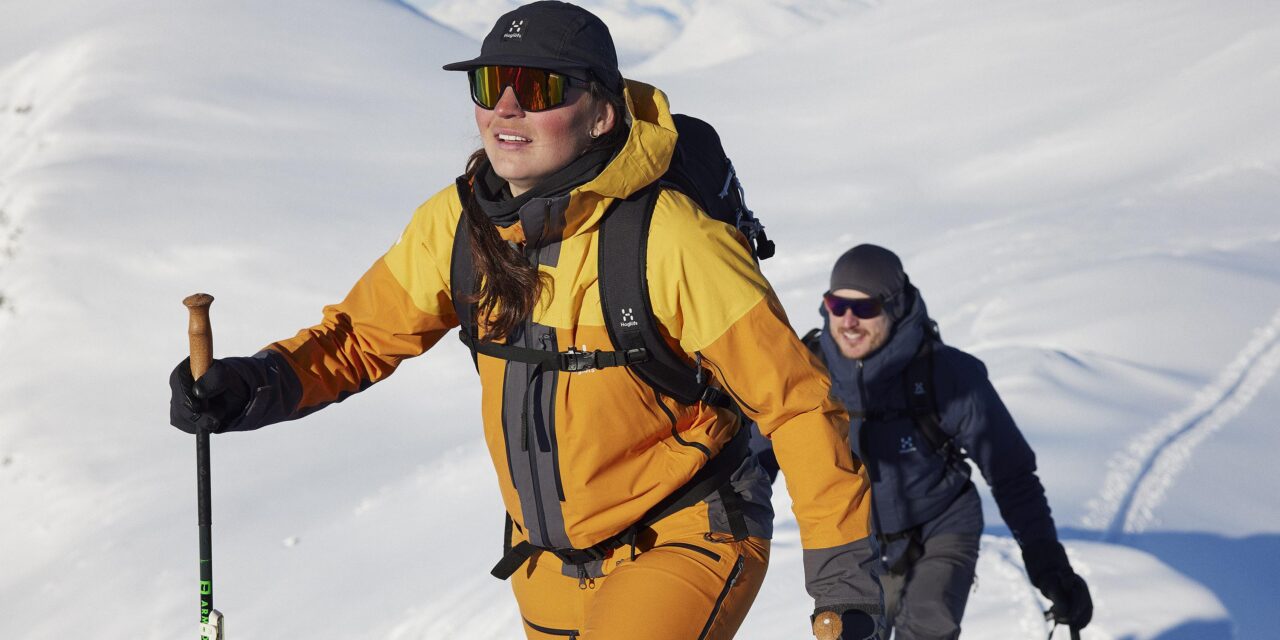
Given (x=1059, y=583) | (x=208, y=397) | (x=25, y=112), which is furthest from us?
(x=25, y=112)

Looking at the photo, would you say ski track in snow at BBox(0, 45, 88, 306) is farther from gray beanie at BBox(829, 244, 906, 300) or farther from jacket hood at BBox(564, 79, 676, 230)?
jacket hood at BBox(564, 79, 676, 230)

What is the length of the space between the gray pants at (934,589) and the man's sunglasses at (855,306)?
884 mm

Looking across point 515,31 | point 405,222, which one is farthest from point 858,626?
point 405,222

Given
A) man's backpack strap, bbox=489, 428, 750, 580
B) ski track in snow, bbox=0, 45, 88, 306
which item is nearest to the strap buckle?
man's backpack strap, bbox=489, 428, 750, 580

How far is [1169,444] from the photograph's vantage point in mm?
7793

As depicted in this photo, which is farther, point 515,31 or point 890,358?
point 890,358

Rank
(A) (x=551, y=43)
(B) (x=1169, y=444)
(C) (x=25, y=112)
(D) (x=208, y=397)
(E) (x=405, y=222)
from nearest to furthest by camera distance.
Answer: (A) (x=551, y=43) < (D) (x=208, y=397) < (B) (x=1169, y=444) < (E) (x=405, y=222) < (C) (x=25, y=112)

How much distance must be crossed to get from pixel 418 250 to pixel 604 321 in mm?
575

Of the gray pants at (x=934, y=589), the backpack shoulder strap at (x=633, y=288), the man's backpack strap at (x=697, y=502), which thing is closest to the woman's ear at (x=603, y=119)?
the backpack shoulder strap at (x=633, y=288)

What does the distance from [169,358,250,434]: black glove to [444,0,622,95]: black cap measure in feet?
2.91

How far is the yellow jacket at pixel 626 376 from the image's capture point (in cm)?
272

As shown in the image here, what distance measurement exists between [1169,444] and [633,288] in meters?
6.05

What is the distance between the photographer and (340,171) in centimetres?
1783

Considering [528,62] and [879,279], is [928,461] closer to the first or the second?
[879,279]
